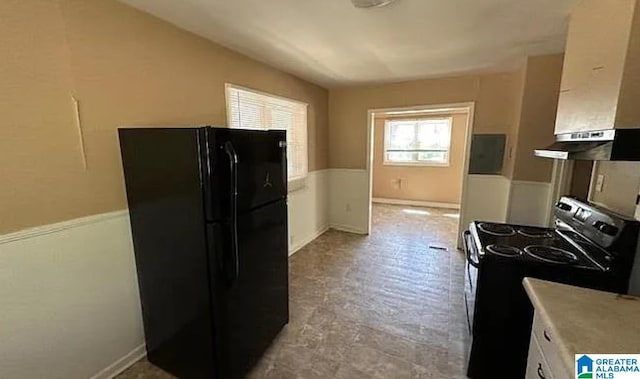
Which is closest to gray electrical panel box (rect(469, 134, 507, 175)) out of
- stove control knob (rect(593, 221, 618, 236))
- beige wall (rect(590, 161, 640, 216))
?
beige wall (rect(590, 161, 640, 216))

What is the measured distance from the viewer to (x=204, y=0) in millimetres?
1653

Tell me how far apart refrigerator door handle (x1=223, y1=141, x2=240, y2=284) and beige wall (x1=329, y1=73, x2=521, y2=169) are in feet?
10.3

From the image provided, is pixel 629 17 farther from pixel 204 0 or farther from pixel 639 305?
pixel 204 0

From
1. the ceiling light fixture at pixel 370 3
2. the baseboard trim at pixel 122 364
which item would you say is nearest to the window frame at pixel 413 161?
the ceiling light fixture at pixel 370 3

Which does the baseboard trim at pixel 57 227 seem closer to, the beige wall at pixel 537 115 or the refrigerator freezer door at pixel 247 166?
the refrigerator freezer door at pixel 247 166

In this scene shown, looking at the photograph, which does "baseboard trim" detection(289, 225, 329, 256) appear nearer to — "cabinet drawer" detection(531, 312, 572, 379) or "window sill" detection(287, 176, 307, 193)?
"window sill" detection(287, 176, 307, 193)

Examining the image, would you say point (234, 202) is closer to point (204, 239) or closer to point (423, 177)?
point (204, 239)

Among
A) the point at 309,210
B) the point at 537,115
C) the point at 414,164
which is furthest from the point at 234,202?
the point at 414,164

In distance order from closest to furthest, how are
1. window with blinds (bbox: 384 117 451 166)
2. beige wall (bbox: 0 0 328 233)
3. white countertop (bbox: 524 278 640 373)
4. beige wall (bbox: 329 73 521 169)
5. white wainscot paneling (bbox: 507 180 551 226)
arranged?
white countertop (bbox: 524 278 640 373), beige wall (bbox: 0 0 328 233), white wainscot paneling (bbox: 507 180 551 226), beige wall (bbox: 329 73 521 169), window with blinds (bbox: 384 117 451 166)

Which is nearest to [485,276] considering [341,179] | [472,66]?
[472,66]

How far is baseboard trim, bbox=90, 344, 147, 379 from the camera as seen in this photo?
1.75 meters

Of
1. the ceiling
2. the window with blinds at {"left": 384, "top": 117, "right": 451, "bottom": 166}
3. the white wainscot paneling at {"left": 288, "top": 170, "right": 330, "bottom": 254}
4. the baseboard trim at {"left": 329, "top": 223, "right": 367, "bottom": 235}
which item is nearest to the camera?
the ceiling

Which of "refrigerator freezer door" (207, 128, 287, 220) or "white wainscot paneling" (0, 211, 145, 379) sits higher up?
"refrigerator freezer door" (207, 128, 287, 220)

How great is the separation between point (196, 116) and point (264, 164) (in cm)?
93
